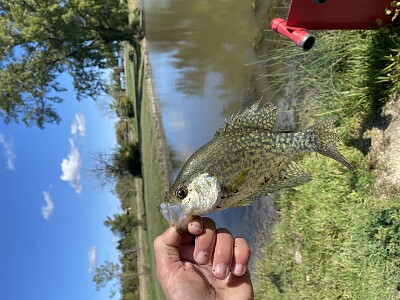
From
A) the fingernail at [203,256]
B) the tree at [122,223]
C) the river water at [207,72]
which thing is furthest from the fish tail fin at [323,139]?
the tree at [122,223]

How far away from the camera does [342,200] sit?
257 inches

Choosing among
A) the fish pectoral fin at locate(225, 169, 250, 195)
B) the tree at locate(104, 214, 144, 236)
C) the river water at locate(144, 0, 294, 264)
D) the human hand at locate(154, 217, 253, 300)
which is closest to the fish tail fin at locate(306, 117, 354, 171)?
the fish pectoral fin at locate(225, 169, 250, 195)

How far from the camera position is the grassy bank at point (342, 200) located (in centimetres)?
551

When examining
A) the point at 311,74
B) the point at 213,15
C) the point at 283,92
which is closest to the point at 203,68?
the point at 213,15

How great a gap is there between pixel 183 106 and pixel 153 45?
249 inches

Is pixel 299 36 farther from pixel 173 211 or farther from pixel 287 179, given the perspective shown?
pixel 173 211

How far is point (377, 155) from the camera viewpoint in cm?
592

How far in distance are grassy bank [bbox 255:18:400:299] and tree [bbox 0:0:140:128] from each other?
12.3 meters

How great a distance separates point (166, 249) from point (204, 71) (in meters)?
11.8

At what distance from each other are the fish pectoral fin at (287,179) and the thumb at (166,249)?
792mm

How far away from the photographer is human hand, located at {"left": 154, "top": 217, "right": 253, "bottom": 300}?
2.97 m

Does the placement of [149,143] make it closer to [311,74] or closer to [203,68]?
[203,68]

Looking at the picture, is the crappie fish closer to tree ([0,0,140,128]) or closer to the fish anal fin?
the fish anal fin

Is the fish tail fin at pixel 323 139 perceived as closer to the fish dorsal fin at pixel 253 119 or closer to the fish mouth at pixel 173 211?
the fish dorsal fin at pixel 253 119
